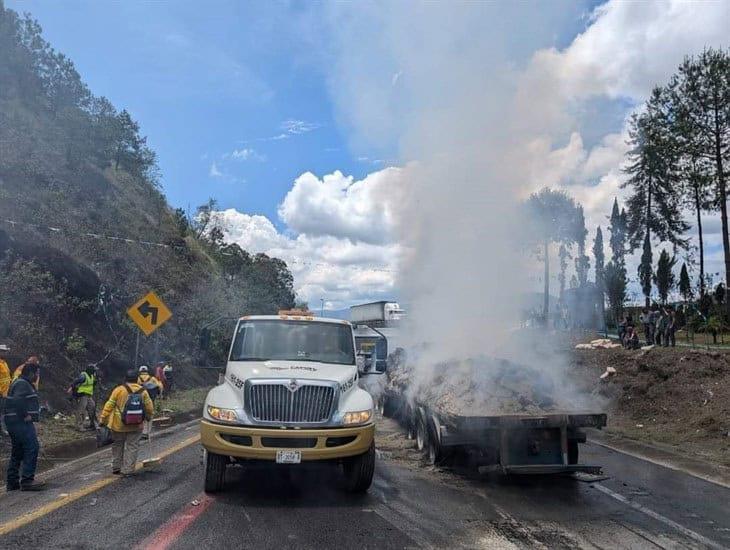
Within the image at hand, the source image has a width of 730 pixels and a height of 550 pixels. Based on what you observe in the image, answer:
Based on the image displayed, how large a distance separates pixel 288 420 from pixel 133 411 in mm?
2534

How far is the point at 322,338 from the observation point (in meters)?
8.27

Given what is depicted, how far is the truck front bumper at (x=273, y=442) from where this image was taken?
21.6 ft

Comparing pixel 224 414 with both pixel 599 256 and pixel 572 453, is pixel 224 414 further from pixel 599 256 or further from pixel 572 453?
pixel 599 256

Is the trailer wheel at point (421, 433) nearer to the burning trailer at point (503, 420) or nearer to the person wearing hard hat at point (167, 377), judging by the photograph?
the burning trailer at point (503, 420)

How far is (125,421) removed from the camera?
311 inches

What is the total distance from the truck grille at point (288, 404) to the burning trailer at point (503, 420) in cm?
188

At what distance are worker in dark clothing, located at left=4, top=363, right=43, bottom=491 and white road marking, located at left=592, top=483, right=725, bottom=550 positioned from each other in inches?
276

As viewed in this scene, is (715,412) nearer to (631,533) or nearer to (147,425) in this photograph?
(631,533)

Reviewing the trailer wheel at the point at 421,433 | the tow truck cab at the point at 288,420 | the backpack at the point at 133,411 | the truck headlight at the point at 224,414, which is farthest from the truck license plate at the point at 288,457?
the trailer wheel at the point at 421,433

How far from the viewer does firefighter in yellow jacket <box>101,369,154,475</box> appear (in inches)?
313

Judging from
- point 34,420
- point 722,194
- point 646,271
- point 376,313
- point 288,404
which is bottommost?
point 34,420

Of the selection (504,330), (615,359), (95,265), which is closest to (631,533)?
(504,330)

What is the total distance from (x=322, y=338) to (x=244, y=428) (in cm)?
197

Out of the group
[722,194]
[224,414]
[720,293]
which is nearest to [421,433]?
[224,414]
